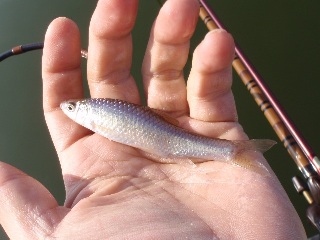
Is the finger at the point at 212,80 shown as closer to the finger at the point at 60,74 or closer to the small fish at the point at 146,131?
the small fish at the point at 146,131

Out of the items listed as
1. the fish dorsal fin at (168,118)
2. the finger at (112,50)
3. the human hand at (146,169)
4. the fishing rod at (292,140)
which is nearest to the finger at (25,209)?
the human hand at (146,169)

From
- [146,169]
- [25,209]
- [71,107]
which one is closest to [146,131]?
[146,169]

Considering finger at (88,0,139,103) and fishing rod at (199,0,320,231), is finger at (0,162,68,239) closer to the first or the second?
finger at (88,0,139,103)

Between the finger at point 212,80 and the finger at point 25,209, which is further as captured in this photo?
the finger at point 212,80

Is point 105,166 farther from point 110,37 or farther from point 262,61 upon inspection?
point 262,61

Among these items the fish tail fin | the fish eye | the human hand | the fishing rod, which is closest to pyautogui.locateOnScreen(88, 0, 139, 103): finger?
the human hand

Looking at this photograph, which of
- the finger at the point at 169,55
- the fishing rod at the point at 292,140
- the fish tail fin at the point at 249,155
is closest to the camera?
the fish tail fin at the point at 249,155

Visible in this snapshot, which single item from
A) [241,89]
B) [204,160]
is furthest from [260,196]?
[241,89]
